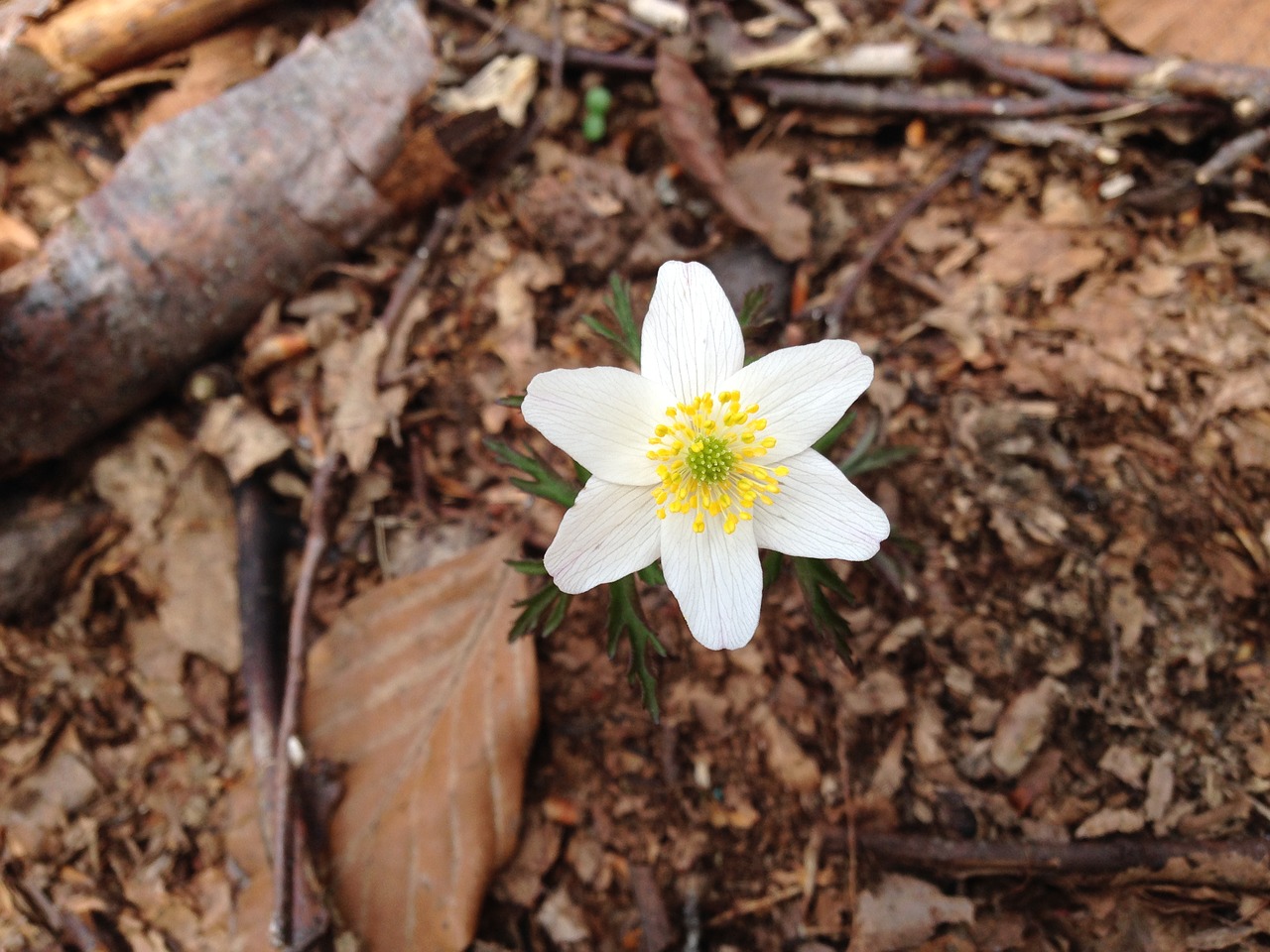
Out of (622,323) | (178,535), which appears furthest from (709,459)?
(178,535)

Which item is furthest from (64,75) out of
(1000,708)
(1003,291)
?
(1000,708)

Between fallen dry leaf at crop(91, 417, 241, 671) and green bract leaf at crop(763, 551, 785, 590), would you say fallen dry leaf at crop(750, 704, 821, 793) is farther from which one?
fallen dry leaf at crop(91, 417, 241, 671)

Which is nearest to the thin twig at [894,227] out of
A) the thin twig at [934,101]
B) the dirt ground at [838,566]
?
the dirt ground at [838,566]

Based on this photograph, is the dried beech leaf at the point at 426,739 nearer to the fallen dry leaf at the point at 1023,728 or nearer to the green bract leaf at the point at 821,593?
the green bract leaf at the point at 821,593

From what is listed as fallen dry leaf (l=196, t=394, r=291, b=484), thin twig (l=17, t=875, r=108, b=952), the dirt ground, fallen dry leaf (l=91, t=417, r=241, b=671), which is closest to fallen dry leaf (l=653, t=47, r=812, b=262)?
the dirt ground

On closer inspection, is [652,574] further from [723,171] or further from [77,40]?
[77,40]

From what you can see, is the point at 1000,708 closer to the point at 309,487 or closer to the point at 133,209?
the point at 309,487
